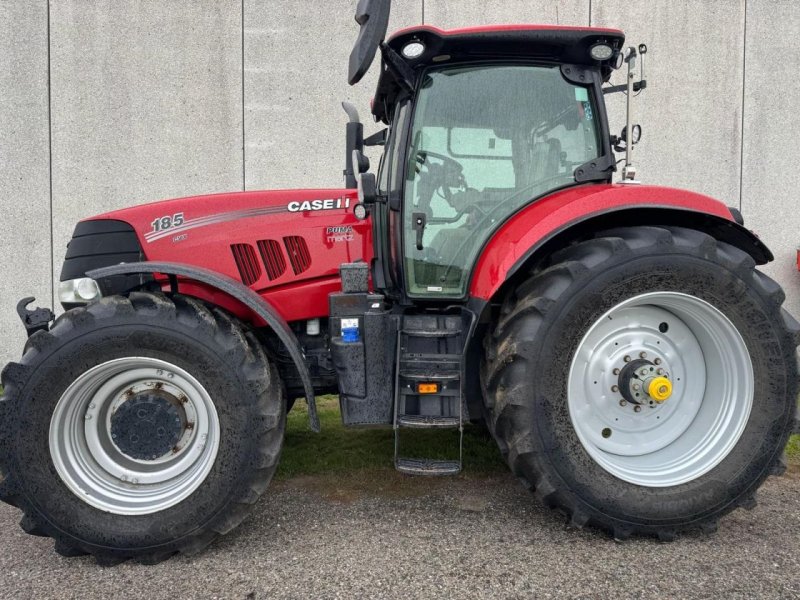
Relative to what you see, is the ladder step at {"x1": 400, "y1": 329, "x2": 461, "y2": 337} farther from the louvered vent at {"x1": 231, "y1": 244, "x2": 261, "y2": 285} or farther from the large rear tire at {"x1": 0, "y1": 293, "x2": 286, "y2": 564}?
the louvered vent at {"x1": 231, "y1": 244, "x2": 261, "y2": 285}

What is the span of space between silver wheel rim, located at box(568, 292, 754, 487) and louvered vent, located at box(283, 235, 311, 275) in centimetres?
133

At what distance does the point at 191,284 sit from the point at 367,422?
3.38 feet

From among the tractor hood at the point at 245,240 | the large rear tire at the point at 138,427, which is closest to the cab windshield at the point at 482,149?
the tractor hood at the point at 245,240

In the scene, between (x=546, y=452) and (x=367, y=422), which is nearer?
(x=546, y=452)

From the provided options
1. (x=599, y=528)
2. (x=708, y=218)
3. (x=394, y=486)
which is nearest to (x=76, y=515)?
(x=394, y=486)

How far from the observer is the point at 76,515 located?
221cm

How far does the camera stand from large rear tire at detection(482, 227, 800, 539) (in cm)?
226

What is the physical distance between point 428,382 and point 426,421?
17 cm

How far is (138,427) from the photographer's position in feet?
7.61

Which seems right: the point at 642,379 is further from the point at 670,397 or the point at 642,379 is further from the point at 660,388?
the point at 670,397

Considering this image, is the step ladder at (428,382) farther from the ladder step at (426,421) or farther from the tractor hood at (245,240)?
the tractor hood at (245,240)

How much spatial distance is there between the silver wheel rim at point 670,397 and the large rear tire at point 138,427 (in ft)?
4.33

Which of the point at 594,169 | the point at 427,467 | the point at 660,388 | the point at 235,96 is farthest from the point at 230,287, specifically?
the point at 235,96

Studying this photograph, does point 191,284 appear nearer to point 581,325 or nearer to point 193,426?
point 193,426
